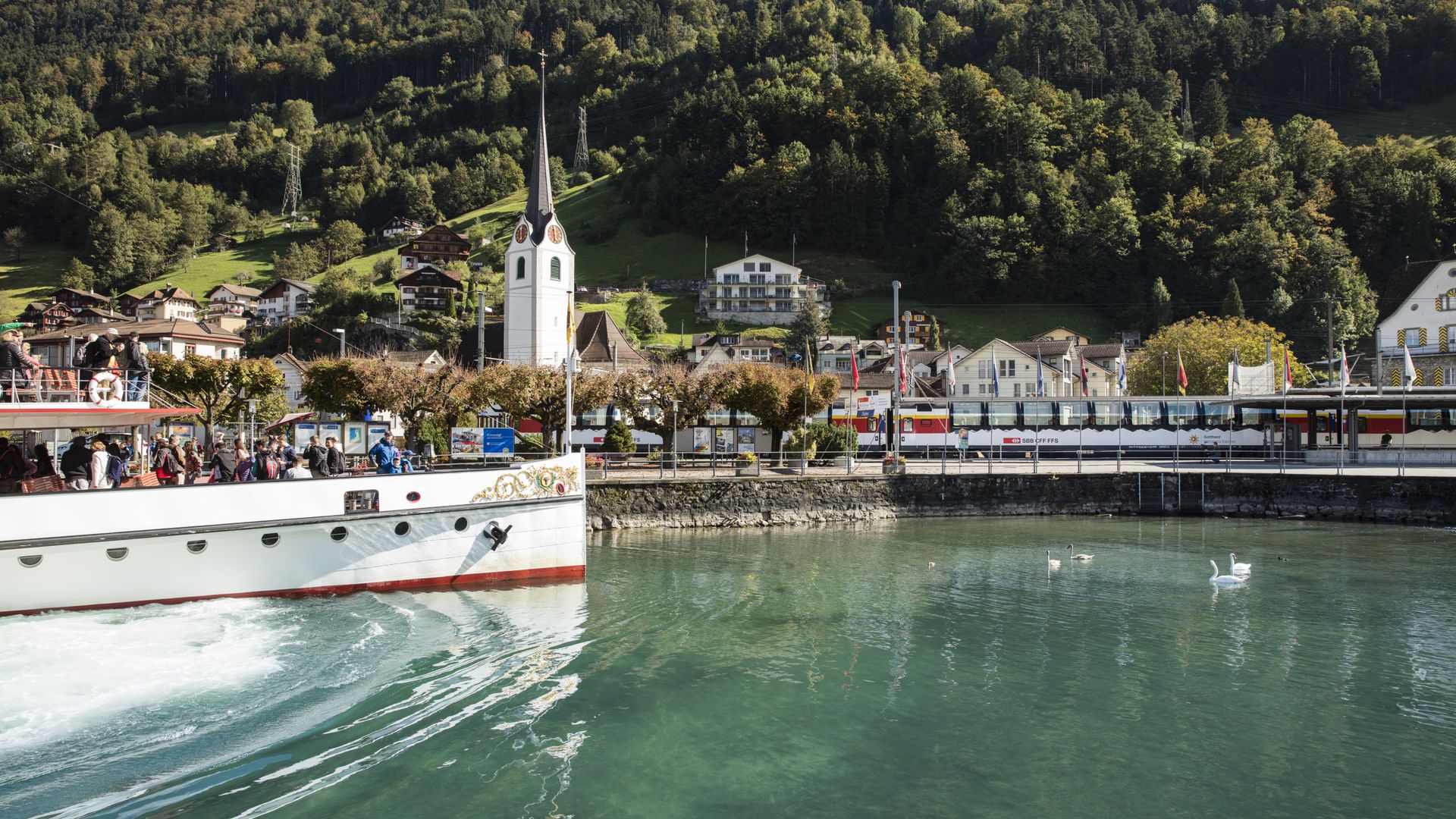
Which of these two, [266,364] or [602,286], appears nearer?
[266,364]

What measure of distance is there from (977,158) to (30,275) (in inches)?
5224

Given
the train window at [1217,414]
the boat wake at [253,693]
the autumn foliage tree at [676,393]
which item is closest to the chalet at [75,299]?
the autumn foliage tree at [676,393]

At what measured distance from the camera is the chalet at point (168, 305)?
114m

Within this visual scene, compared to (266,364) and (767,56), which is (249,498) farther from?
(767,56)

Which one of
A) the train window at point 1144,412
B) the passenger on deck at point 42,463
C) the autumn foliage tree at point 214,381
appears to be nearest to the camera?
the passenger on deck at point 42,463

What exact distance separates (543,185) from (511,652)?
71.0 metres

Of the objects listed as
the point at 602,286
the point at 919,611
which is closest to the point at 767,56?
the point at 602,286

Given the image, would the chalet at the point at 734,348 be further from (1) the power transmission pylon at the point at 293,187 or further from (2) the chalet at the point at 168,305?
(1) the power transmission pylon at the point at 293,187

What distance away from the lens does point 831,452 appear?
40.9 metres

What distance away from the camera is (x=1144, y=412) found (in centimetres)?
5197

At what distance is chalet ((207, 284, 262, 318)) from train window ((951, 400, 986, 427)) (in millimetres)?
102474

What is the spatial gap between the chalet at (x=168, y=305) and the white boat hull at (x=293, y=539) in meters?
Result: 111

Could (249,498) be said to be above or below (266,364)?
below

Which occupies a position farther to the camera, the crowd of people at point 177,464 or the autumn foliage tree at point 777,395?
the autumn foliage tree at point 777,395
